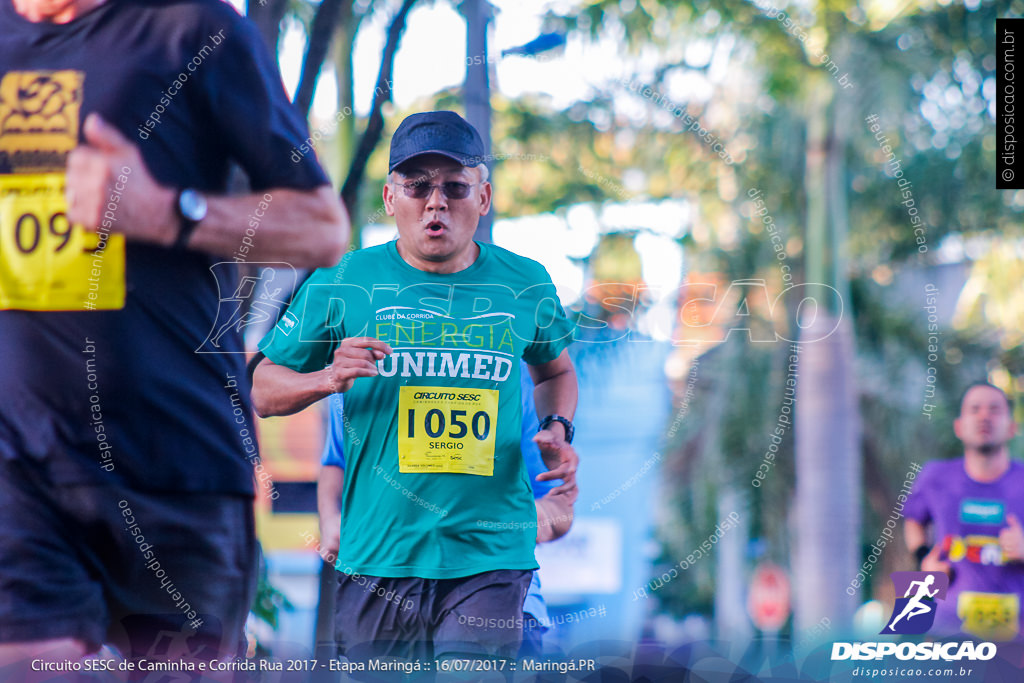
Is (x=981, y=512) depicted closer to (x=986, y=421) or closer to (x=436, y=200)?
(x=986, y=421)

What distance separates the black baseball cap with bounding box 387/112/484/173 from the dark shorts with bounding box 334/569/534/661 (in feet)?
3.36

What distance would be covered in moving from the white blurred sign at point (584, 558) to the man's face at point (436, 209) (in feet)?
2.68

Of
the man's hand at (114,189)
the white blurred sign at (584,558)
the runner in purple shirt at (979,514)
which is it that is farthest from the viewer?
the runner in purple shirt at (979,514)

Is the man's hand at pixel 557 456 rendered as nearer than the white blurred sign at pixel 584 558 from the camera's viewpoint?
Yes

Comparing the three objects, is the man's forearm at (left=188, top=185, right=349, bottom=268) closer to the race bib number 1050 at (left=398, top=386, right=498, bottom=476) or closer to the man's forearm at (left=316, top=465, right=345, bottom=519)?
the race bib number 1050 at (left=398, top=386, right=498, bottom=476)

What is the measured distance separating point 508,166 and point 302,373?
2.85 feet

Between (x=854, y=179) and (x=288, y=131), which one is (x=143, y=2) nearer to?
(x=288, y=131)

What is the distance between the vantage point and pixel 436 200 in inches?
105

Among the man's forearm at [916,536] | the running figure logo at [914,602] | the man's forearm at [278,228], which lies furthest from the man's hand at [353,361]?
the man's forearm at [916,536]

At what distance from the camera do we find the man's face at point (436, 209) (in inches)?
105

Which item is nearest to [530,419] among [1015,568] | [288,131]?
[288,131]

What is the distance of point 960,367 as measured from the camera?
18.7 ft

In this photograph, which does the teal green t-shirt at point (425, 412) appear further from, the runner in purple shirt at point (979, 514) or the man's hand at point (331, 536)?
the runner in purple shirt at point (979, 514)
